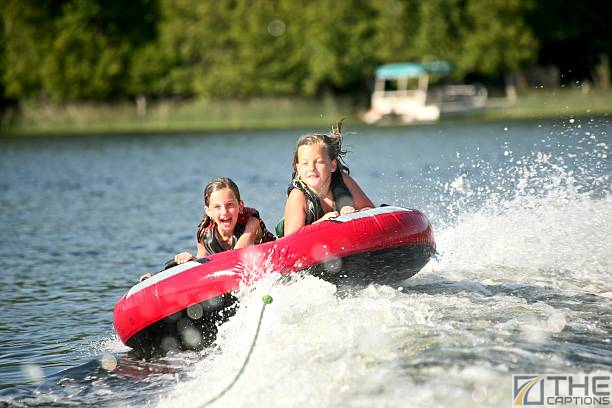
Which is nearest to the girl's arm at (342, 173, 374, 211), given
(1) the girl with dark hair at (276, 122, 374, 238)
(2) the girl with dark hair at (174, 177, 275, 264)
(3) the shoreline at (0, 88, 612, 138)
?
(1) the girl with dark hair at (276, 122, 374, 238)

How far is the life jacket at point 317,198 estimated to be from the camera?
23.5 ft

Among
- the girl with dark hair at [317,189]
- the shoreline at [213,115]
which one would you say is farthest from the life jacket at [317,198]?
the shoreline at [213,115]

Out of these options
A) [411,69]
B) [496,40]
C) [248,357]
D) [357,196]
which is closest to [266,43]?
[411,69]

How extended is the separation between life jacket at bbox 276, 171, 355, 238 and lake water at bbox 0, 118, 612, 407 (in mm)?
627

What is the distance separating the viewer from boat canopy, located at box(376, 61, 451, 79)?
1638 inches

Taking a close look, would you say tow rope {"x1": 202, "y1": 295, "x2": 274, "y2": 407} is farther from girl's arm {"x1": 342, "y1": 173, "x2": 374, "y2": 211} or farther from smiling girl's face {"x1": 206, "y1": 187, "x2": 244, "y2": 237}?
girl's arm {"x1": 342, "y1": 173, "x2": 374, "y2": 211}

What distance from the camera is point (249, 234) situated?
6.91 m

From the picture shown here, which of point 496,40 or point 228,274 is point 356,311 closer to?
point 228,274

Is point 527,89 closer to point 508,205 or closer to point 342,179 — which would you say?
point 508,205

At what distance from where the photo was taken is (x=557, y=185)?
34.3ft

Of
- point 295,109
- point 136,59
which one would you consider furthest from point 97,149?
point 136,59

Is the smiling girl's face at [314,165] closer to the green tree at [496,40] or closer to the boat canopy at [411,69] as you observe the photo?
the boat canopy at [411,69]

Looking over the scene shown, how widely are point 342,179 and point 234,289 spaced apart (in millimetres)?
1590

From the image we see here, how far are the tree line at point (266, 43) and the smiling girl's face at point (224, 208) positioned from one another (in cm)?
3806
